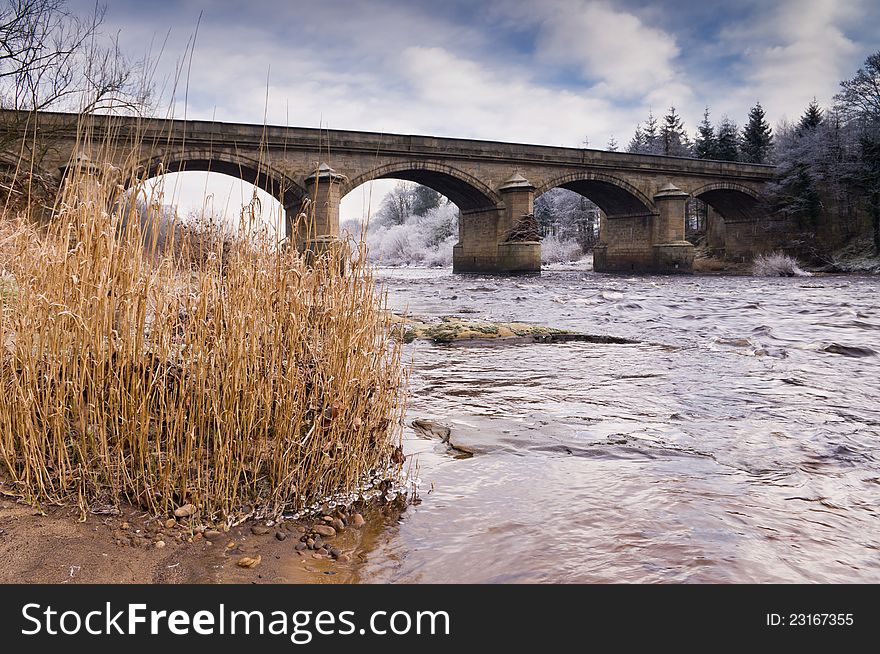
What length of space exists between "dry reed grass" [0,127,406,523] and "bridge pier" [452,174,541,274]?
2711cm

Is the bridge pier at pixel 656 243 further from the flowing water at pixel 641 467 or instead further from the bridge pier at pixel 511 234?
the flowing water at pixel 641 467

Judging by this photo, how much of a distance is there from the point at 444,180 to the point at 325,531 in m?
28.5

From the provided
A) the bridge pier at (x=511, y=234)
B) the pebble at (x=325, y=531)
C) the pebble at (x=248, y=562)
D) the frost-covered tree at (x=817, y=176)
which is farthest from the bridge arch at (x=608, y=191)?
the pebble at (x=248, y=562)

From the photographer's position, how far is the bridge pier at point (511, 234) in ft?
96.2

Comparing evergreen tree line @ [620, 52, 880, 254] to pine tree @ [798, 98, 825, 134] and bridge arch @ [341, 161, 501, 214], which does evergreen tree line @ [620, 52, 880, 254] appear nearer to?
pine tree @ [798, 98, 825, 134]

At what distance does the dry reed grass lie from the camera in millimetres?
2600

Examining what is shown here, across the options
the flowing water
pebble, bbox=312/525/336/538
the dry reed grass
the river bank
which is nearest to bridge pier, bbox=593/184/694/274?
the flowing water

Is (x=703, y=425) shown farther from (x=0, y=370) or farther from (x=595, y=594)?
(x=0, y=370)

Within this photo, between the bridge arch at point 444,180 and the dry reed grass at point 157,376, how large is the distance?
23053 millimetres

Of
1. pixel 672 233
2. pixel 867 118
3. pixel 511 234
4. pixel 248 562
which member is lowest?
pixel 248 562

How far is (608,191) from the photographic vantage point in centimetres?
3372

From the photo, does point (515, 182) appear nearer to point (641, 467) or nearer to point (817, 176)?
point (817, 176)

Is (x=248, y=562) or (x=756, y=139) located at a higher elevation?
(x=756, y=139)

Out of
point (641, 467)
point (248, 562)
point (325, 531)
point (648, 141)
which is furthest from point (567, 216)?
point (248, 562)
